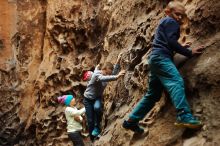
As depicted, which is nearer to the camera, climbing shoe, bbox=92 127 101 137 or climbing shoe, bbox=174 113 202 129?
climbing shoe, bbox=174 113 202 129

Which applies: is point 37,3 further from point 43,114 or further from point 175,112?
point 175,112

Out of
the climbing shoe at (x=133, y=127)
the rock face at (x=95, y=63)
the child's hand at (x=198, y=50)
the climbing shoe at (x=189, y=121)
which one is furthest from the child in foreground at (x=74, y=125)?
the climbing shoe at (x=189, y=121)

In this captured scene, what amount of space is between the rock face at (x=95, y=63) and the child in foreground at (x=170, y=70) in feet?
0.58

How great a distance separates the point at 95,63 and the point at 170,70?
16.6 ft

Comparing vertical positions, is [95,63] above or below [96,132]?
above

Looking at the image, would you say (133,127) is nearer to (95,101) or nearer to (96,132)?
(96,132)

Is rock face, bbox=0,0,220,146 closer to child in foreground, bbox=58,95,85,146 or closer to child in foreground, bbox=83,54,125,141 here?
child in foreground, bbox=83,54,125,141

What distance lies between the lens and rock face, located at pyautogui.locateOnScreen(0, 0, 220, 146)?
4613 millimetres

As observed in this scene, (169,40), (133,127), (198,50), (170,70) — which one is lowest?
(133,127)

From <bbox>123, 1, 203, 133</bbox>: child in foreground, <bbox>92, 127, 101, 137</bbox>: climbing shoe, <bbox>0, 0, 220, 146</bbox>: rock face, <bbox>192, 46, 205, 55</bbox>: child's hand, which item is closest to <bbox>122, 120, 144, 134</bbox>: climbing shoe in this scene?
<bbox>0, 0, 220, 146</bbox>: rock face

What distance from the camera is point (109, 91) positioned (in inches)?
298

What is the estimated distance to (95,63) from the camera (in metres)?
9.52

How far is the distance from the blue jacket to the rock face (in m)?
0.28

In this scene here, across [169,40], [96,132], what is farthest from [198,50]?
[96,132]
